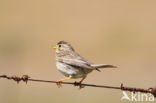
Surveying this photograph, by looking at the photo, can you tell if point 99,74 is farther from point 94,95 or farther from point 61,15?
point 61,15

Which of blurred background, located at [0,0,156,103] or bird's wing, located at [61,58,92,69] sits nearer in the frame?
bird's wing, located at [61,58,92,69]

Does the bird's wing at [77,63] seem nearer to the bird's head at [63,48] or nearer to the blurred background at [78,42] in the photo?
the bird's head at [63,48]

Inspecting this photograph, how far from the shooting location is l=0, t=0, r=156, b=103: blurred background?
29.2 m

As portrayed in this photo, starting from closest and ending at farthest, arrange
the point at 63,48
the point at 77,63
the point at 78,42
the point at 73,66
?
1. the point at 77,63
2. the point at 73,66
3. the point at 63,48
4. the point at 78,42

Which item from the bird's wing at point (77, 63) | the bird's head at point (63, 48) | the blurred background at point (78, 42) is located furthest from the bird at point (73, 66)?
the blurred background at point (78, 42)

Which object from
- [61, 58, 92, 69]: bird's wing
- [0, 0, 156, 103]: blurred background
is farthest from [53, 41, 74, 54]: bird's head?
[0, 0, 156, 103]: blurred background

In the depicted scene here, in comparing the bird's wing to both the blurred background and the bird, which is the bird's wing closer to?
the bird

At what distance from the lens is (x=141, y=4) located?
4525 centimetres

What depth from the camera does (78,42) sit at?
1458 inches

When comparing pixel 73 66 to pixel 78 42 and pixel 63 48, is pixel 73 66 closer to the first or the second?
pixel 63 48

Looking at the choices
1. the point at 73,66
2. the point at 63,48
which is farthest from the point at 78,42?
the point at 73,66

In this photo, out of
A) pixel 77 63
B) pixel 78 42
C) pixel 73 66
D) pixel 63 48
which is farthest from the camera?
pixel 78 42

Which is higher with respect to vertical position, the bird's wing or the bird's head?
the bird's head

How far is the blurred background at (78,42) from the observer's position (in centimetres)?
2917
